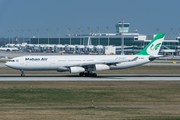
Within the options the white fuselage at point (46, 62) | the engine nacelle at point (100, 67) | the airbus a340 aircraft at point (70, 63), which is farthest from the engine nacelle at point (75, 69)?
the engine nacelle at point (100, 67)

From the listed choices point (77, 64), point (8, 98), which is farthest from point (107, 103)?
point (77, 64)

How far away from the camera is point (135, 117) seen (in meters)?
22.5

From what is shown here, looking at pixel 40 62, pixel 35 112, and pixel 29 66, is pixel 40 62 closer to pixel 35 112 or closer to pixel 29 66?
pixel 29 66

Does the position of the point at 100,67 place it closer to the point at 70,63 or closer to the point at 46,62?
the point at 70,63

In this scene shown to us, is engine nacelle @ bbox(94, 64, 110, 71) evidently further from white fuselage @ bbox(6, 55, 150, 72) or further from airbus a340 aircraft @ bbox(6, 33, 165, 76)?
white fuselage @ bbox(6, 55, 150, 72)

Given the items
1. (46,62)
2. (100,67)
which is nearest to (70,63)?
(46,62)

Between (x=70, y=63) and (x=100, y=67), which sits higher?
(x=70, y=63)

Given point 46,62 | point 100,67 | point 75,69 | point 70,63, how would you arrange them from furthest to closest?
point 70,63 → point 46,62 → point 100,67 → point 75,69

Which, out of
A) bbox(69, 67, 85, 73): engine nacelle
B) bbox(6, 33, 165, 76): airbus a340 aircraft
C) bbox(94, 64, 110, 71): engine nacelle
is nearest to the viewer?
bbox(69, 67, 85, 73): engine nacelle

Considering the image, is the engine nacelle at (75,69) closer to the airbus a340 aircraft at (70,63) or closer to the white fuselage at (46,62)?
the airbus a340 aircraft at (70,63)

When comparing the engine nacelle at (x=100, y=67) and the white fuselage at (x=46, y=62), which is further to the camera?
the white fuselage at (x=46, y=62)

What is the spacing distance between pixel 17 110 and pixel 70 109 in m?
4.62

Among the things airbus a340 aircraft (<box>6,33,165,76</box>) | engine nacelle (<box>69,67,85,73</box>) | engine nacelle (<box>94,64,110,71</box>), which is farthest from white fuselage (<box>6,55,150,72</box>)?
engine nacelle (<box>94,64,110,71</box>)

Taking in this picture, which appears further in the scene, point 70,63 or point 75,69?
point 70,63
